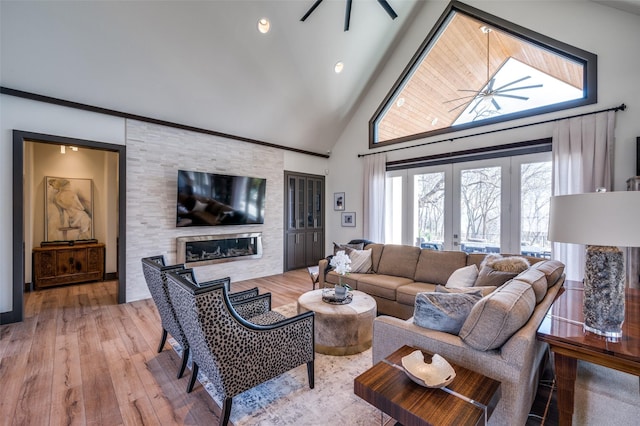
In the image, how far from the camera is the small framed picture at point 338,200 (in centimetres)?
677

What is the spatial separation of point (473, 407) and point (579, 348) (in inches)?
27.4

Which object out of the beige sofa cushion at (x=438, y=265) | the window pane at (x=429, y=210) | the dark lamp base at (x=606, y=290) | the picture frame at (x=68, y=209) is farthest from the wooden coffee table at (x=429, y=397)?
the picture frame at (x=68, y=209)

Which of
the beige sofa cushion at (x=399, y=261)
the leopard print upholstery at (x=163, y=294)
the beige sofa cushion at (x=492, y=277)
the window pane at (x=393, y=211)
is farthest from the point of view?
the window pane at (x=393, y=211)

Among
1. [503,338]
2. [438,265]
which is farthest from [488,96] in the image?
[503,338]

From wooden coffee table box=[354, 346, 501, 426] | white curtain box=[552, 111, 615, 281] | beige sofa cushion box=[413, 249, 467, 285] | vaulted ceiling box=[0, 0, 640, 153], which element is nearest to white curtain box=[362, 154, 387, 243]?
vaulted ceiling box=[0, 0, 640, 153]

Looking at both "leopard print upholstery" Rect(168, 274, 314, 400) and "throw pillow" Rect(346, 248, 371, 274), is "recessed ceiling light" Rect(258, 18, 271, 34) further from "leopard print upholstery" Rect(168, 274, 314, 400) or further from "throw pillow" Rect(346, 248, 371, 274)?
"leopard print upholstery" Rect(168, 274, 314, 400)

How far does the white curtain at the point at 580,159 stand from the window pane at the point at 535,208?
0.65ft

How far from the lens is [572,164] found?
12.0ft

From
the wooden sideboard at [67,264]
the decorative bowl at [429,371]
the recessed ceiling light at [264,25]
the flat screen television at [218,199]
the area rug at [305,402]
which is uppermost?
the recessed ceiling light at [264,25]

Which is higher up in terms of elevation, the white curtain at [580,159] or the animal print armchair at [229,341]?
the white curtain at [580,159]

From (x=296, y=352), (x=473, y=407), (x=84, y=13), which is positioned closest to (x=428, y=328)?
(x=473, y=407)

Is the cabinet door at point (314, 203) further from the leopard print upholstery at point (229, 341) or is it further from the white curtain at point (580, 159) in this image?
the leopard print upholstery at point (229, 341)

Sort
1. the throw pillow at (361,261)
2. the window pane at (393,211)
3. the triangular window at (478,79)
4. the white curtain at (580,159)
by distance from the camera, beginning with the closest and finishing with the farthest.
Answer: the white curtain at (580,159), the triangular window at (478,79), the throw pillow at (361,261), the window pane at (393,211)

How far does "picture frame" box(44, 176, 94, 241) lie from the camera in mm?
5109
